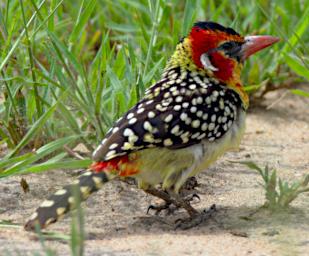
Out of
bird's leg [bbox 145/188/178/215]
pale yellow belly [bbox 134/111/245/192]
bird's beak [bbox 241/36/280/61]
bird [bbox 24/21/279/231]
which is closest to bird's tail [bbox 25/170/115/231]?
bird [bbox 24/21/279/231]

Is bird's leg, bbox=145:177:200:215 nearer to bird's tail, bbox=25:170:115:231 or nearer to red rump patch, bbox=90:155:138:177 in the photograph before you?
red rump patch, bbox=90:155:138:177

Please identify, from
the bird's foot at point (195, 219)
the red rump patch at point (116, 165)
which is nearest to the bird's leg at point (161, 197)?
the bird's foot at point (195, 219)

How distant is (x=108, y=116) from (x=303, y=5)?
219 centimetres

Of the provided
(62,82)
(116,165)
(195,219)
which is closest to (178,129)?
(116,165)

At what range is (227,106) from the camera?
13.8 ft

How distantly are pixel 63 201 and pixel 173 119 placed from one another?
66cm

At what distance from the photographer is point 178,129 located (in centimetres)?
400

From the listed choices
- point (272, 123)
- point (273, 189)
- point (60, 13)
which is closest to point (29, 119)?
point (60, 13)

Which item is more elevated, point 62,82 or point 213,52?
point 213,52

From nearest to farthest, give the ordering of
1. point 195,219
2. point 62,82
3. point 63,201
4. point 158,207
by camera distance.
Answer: point 63,201 → point 195,219 → point 158,207 → point 62,82

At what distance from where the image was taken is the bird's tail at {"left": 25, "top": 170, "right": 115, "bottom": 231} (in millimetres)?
3746

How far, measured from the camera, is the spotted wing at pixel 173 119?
3928 mm

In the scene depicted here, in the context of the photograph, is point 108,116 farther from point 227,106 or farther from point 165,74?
point 227,106

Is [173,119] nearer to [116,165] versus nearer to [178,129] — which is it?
[178,129]
